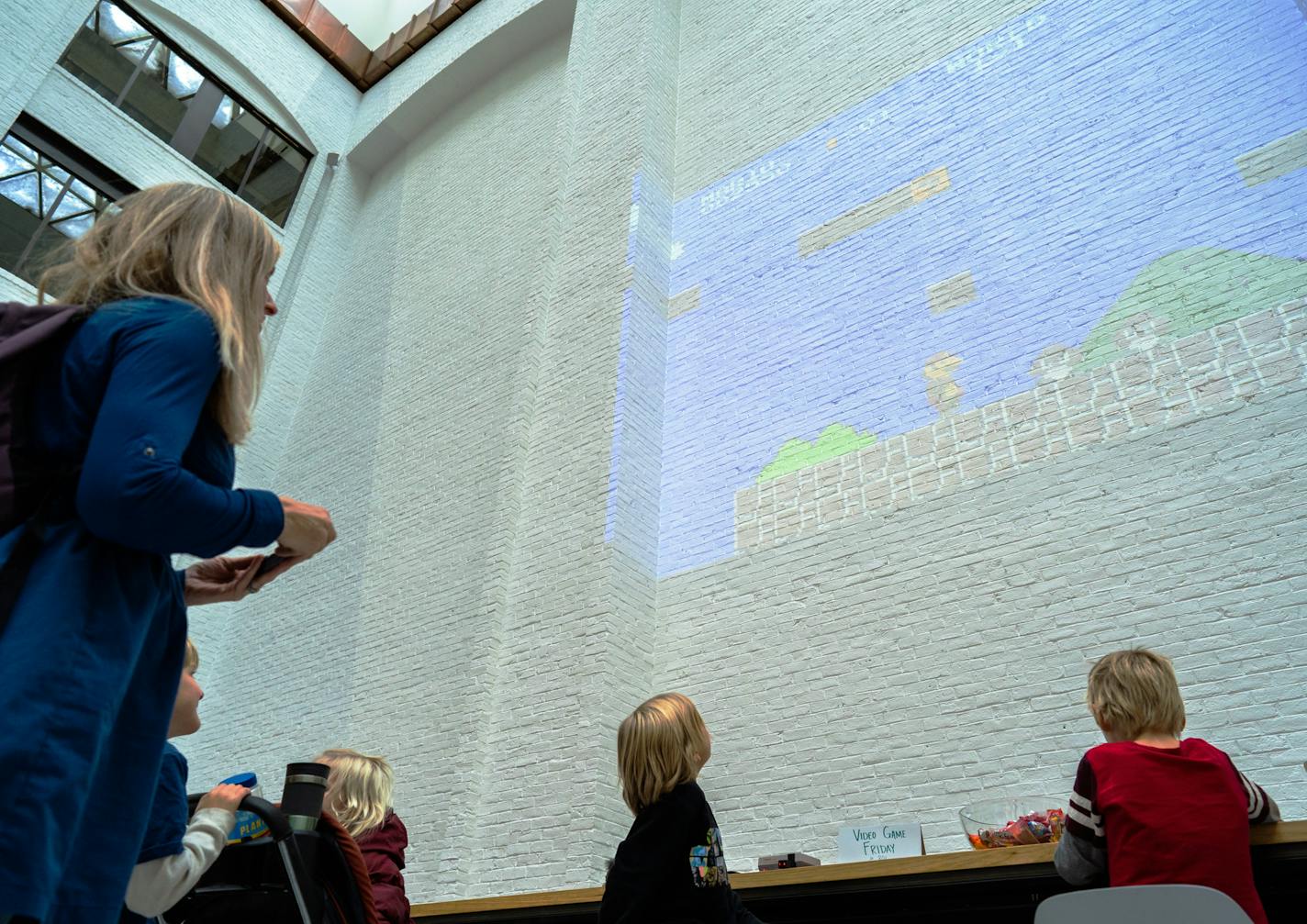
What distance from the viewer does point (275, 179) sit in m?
11.3

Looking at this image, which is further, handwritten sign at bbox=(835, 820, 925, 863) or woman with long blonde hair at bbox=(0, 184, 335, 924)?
handwritten sign at bbox=(835, 820, 925, 863)

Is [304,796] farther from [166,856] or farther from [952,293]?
[952,293]

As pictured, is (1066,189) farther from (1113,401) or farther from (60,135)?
(60,135)

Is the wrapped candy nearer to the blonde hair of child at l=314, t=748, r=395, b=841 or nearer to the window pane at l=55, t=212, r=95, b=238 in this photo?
the blonde hair of child at l=314, t=748, r=395, b=841

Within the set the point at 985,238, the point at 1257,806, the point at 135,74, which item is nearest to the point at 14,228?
the point at 135,74

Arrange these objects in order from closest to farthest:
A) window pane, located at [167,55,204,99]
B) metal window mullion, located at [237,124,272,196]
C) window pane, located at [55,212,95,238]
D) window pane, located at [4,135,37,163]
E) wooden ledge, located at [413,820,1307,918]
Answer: wooden ledge, located at [413,820,1307,918], window pane, located at [4,135,37,163], window pane, located at [55,212,95,238], window pane, located at [167,55,204,99], metal window mullion, located at [237,124,272,196]

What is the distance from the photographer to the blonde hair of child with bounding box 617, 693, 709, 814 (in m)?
2.71

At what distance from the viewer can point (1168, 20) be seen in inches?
228

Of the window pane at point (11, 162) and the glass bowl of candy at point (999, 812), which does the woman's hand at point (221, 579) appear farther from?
the window pane at point (11, 162)

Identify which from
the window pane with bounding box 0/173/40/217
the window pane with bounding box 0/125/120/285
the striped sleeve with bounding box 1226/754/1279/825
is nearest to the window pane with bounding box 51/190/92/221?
the window pane with bounding box 0/125/120/285

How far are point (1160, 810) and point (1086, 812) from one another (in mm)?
184

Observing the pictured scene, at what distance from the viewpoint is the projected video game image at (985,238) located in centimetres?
505

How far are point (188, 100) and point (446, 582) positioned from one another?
686 cm

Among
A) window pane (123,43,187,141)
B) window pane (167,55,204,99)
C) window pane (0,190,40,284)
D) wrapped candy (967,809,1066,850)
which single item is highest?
window pane (167,55,204,99)
